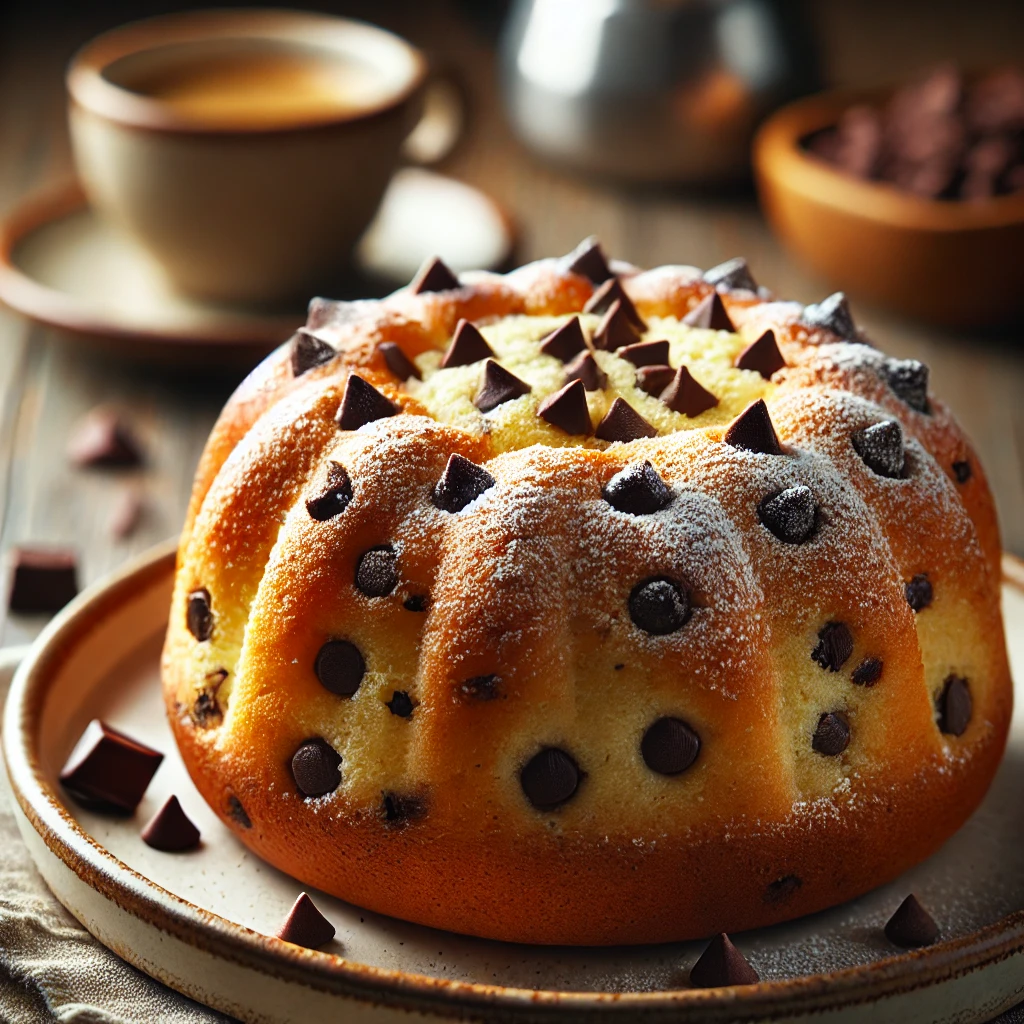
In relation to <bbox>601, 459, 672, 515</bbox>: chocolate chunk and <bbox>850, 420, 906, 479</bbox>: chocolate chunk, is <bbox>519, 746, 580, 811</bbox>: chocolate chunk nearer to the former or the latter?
<bbox>601, 459, 672, 515</bbox>: chocolate chunk

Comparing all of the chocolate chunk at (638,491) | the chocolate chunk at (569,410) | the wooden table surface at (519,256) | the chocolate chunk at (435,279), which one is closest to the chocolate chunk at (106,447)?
the wooden table surface at (519,256)

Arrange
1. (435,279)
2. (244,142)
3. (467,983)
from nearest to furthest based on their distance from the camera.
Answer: (467,983), (435,279), (244,142)

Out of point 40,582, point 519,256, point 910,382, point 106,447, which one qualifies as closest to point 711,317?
point 910,382

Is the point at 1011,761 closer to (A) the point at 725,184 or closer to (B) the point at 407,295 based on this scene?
(B) the point at 407,295

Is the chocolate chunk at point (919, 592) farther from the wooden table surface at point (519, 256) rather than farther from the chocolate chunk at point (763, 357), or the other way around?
the wooden table surface at point (519, 256)

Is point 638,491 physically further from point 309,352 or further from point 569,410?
point 309,352

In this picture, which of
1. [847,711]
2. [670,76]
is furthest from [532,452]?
[670,76]
